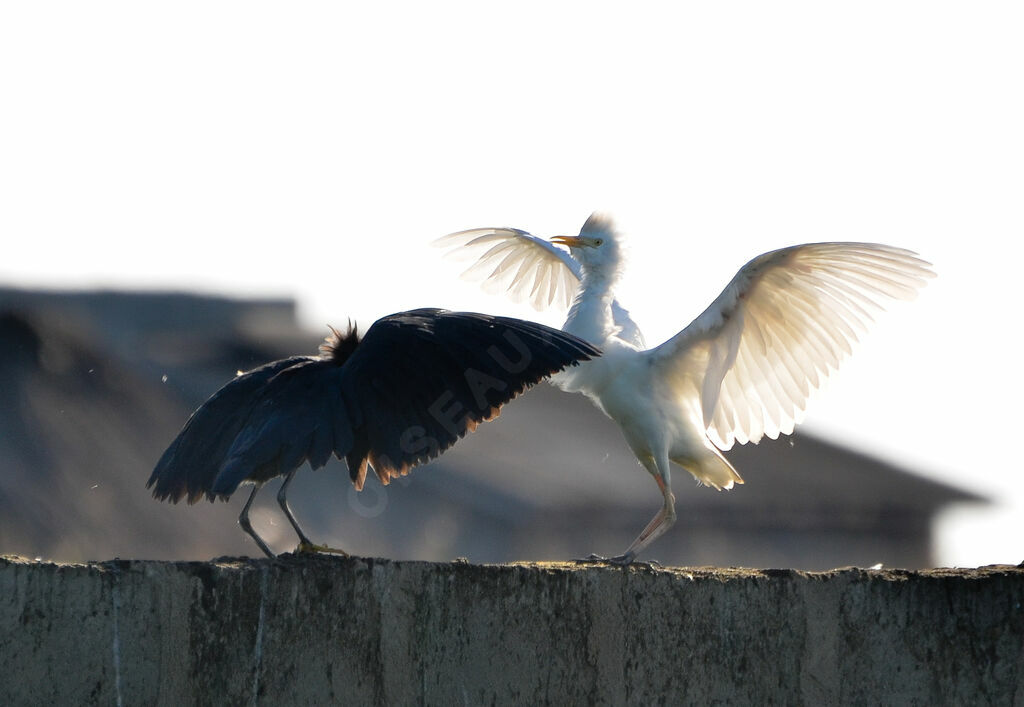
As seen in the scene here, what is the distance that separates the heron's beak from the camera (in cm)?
855

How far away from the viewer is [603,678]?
5312 mm

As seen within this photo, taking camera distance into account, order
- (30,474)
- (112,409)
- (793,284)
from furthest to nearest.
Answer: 1. (112,409)
2. (30,474)
3. (793,284)

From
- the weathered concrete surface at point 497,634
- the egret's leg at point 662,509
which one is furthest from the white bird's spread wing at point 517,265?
the weathered concrete surface at point 497,634

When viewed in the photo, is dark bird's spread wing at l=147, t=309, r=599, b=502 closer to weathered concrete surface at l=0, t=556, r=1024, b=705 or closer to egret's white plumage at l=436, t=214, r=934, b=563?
weathered concrete surface at l=0, t=556, r=1024, b=705

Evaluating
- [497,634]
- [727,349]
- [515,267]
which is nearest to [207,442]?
[497,634]

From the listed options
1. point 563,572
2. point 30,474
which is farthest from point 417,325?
point 30,474

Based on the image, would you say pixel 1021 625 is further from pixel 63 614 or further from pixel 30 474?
pixel 30 474

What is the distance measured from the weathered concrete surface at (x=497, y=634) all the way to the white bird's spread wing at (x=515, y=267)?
13.4ft

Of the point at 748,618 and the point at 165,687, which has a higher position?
the point at 748,618

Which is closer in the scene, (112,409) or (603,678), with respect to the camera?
(603,678)

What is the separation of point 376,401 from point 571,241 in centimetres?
297

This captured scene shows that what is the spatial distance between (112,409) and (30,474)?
243 cm

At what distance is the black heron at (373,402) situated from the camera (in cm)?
571

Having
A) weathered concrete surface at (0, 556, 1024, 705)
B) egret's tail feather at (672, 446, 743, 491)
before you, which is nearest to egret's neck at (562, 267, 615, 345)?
egret's tail feather at (672, 446, 743, 491)
